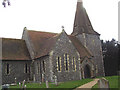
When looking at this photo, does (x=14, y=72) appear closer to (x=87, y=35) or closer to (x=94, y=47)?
(x=87, y=35)

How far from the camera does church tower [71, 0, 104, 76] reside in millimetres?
33062

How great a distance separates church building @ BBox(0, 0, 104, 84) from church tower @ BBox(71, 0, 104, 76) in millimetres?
937

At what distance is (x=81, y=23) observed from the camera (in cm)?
3459

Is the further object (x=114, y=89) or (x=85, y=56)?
(x=85, y=56)

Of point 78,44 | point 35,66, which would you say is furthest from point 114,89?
point 78,44

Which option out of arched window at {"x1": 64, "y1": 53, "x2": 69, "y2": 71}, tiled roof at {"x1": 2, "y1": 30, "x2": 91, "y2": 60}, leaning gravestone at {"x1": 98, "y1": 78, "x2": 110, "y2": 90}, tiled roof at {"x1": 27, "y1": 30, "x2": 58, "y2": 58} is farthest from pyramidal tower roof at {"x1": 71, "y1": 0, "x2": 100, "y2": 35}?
leaning gravestone at {"x1": 98, "y1": 78, "x2": 110, "y2": 90}

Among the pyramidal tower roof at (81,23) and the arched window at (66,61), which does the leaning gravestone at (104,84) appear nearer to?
the arched window at (66,61)

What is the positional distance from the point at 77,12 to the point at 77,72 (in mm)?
15582

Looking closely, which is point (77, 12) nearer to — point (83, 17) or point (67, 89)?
point (83, 17)

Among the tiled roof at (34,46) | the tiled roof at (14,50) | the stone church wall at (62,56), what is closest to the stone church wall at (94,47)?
the tiled roof at (34,46)

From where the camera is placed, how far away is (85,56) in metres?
28.1

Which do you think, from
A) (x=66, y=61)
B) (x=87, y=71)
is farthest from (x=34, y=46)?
(x=87, y=71)

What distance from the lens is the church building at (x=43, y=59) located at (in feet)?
76.6

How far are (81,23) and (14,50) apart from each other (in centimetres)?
1502
